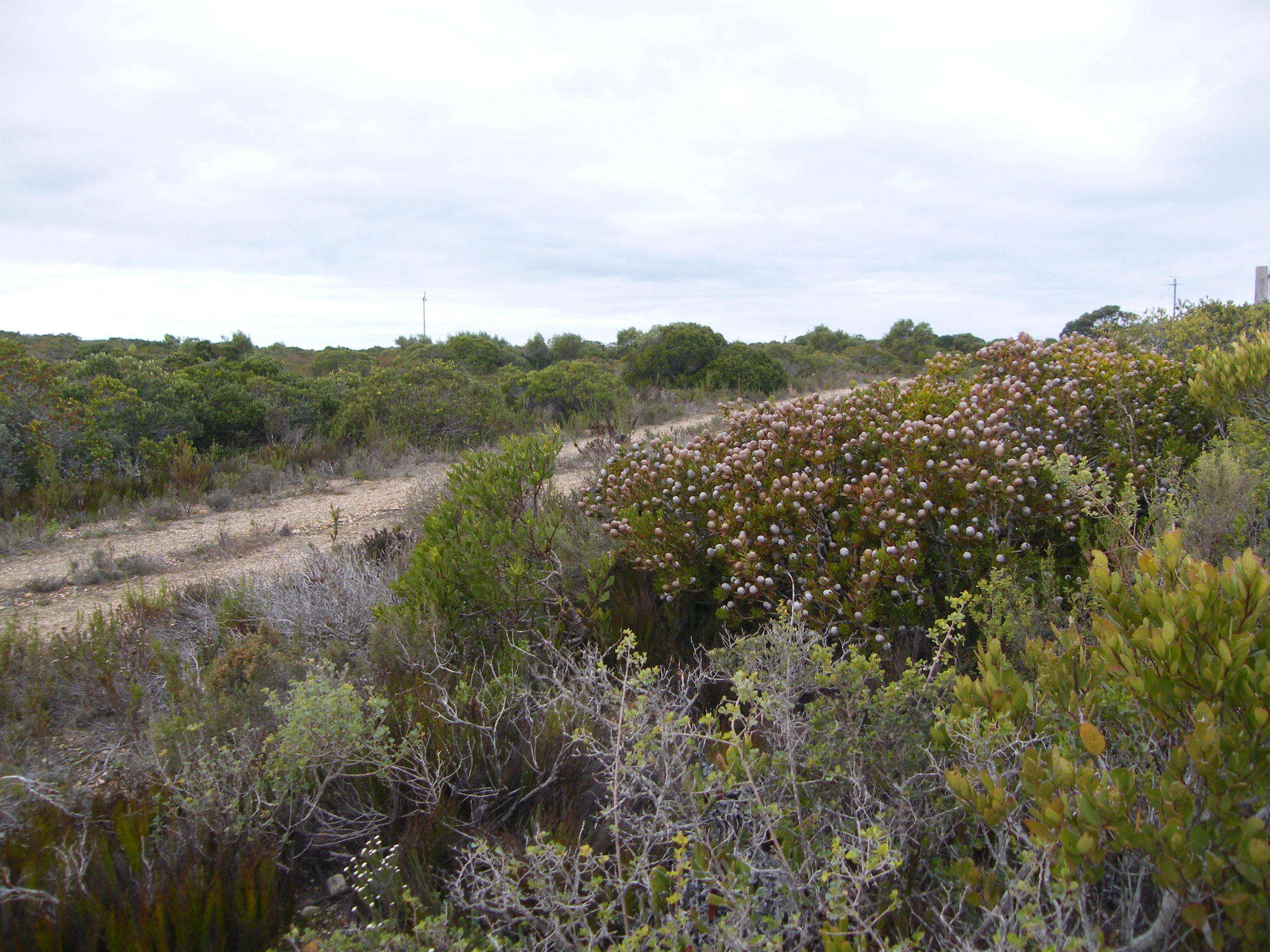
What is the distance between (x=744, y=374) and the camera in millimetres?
19094

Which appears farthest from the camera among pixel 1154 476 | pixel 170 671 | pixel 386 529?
pixel 386 529

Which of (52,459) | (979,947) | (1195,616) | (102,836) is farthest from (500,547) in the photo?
(52,459)

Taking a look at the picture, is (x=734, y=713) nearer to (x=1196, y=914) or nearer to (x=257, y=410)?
(x=1196, y=914)

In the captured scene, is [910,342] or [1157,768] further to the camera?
[910,342]

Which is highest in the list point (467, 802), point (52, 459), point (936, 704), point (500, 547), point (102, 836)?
point (52, 459)

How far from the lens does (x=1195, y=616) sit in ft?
5.01

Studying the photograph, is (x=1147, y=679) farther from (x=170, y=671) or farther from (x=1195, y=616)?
(x=170, y=671)

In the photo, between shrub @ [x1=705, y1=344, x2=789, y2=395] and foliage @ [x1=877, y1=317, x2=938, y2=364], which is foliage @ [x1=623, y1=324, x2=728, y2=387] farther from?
foliage @ [x1=877, y1=317, x2=938, y2=364]

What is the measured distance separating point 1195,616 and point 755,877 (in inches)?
47.4

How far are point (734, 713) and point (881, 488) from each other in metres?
→ 2.04

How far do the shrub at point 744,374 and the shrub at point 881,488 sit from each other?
13.7m

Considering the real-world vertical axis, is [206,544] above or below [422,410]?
below

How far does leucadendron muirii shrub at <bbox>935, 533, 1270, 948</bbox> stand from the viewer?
1349 mm

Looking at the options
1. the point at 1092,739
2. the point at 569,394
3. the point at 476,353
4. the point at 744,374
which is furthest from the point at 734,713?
the point at 476,353
